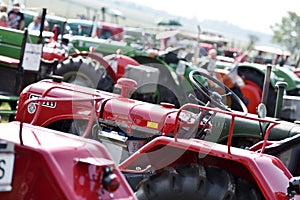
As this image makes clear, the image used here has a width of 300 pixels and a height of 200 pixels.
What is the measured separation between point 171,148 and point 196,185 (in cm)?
36

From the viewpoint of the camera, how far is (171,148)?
3910 millimetres

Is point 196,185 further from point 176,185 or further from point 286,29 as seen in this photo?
point 286,29

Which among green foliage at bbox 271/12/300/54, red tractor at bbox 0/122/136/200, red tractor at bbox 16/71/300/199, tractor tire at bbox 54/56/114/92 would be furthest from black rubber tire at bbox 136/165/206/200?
green foliage at bbox 271/12/300/54

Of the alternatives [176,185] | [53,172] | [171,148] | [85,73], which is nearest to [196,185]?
[176,185]

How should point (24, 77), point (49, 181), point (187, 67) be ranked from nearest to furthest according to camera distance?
point (49, 181) < point (24, 77) < point (187, 67)

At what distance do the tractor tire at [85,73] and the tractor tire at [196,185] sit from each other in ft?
16.8

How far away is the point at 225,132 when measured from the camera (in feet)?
18.8

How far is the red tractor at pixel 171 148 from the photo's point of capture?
11.7 ft

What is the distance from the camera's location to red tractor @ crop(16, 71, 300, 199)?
11.7 ft

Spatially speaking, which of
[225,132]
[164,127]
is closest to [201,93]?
[164,127]

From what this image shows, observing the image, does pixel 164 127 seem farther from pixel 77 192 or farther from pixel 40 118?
pixel 77 192

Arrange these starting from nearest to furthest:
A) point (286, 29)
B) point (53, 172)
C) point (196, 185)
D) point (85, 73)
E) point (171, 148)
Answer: point (53, 172)
point (196, 185)
point (171, 148)
point (85, 73)
point (286, 29)

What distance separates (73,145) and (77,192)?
0.30 meters

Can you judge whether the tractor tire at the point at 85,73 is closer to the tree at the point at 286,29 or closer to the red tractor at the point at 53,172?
the red tractor at the point at 53,172
